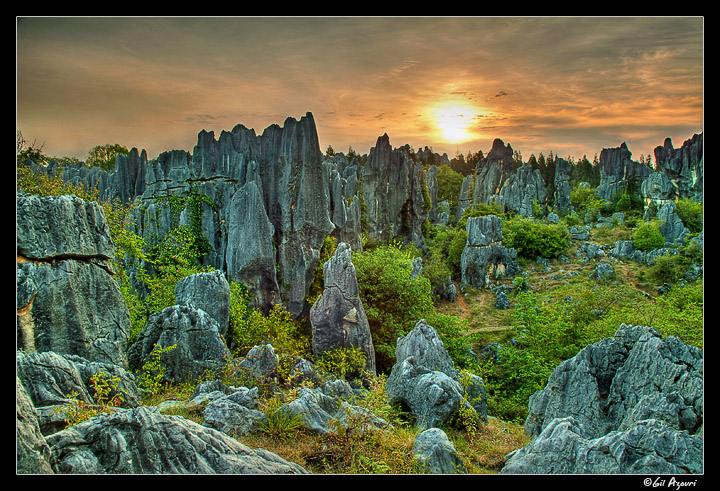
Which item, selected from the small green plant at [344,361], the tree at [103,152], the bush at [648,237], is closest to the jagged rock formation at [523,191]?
the bush at [648,237]

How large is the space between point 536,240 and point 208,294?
1046 inches

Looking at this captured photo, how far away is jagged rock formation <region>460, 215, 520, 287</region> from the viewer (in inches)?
1028

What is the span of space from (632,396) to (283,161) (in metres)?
13.1

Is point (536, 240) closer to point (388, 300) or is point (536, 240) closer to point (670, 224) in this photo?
point (670, 224)

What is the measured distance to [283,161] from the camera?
603 inches

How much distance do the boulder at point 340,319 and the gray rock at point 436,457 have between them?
6.77 meters

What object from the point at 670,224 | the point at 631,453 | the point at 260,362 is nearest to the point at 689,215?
the point at 670,224

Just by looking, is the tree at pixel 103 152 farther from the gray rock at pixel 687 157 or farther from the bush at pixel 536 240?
the bush at pixel 536 240

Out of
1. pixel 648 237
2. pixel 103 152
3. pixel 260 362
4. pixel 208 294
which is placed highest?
pixel 103 152

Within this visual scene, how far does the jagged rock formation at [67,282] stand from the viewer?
4.93 m

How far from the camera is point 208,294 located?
9375mm

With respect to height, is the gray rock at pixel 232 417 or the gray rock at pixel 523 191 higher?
the gray rock at pixel 523 191
